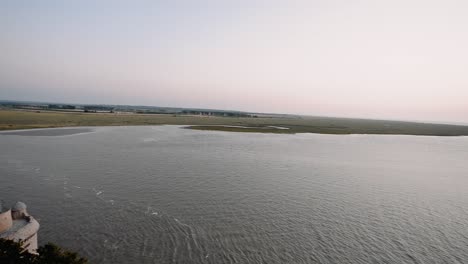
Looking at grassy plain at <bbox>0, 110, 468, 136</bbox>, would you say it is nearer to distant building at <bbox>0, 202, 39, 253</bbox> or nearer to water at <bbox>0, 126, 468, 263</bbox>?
water at <bbox>0, 126, 468, 263</bbox>

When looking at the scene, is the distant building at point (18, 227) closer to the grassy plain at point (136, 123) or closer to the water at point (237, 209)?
the water at point (237, 209)

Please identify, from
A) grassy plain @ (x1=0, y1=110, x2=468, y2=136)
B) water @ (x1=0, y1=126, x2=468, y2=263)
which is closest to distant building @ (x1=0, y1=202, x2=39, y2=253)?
water @ (x1=0, y1=126, x2=468, y2=263)

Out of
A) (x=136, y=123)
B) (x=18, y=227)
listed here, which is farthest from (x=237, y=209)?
(x=136, y=123)

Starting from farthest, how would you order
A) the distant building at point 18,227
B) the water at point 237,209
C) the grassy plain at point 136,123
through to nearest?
the grassy plain at point 136,123, the water at point 237,209, the distant building at point 18,227

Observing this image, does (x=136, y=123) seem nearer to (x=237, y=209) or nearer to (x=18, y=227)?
(x=237, y=209)

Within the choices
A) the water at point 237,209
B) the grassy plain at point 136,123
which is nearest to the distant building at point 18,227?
the water at point 237,209

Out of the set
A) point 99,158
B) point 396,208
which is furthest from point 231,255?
point 99,158
